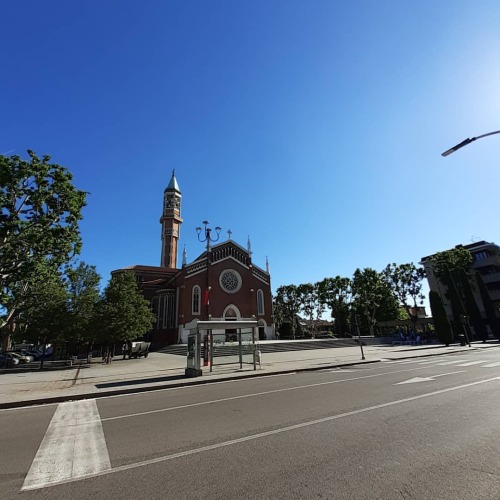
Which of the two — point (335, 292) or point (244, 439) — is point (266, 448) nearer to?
point (244, 439)

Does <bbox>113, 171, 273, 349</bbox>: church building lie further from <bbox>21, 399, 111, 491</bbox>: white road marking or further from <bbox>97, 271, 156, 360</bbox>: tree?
<bbox>21, 399, 111, 491</bbox>: white road marking

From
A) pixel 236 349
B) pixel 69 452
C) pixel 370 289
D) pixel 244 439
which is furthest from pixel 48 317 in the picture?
pixel 370 289

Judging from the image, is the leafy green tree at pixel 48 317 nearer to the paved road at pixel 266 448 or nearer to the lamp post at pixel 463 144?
the paved road at pixel 266 448

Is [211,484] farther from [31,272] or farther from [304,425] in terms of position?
[31,272]

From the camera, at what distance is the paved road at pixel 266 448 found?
3.49 m

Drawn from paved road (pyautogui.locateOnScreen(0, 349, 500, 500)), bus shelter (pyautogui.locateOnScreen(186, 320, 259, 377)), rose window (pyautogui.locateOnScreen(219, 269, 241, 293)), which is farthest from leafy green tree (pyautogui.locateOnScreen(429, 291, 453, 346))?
paved road (pyautogui.locateOnScreen(0, 349, 500, 500))

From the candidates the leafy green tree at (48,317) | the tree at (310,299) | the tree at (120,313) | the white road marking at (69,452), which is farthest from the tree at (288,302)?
the white road marking at (69,452)

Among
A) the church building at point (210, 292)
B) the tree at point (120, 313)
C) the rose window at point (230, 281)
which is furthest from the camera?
the rose window at point (230, 281)

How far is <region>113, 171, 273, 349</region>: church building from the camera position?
44844mm

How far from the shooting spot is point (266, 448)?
185 inches

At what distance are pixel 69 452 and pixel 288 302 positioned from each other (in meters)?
63.7

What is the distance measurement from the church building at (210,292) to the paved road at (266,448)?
3503 cm

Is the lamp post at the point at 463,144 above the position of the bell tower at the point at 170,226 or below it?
below

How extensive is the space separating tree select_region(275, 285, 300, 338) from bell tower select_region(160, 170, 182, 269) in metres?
22.5
